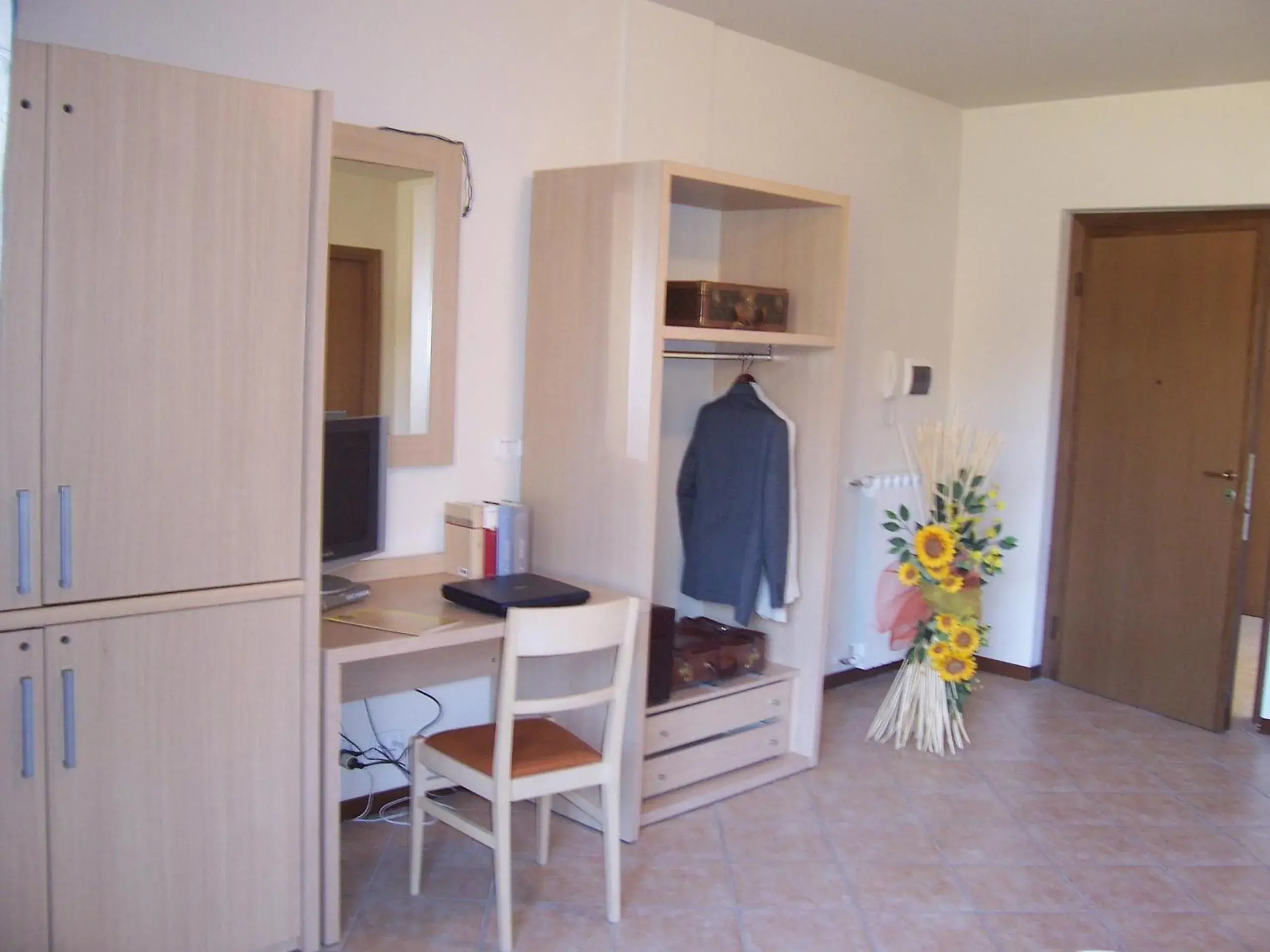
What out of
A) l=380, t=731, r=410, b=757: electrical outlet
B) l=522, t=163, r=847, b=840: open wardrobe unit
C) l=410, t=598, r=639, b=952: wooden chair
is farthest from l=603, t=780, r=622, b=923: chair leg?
l=380, t=731, r=410, b=757: electrical outlet

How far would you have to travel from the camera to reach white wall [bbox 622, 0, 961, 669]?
3.91 meters

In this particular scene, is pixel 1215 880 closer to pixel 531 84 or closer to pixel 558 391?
pixel 558 391

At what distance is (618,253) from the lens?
3.24 meters

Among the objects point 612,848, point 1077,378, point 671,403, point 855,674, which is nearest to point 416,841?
point 612,848

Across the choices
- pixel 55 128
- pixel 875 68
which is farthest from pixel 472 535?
pixel 875 68

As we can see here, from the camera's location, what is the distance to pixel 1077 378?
16.5ft

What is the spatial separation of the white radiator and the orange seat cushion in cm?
210

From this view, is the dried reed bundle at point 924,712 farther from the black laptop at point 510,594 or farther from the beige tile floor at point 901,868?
the black laptop at point 510,594

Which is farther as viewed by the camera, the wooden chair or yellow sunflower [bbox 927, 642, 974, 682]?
yellow sunflower [bbox 927, 642, 974, 682]

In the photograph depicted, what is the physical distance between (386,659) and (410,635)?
Result: 21.0 inches

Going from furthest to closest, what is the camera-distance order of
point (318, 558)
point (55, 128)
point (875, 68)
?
point (875, 68) → point (318, 558) → point (55, 128)

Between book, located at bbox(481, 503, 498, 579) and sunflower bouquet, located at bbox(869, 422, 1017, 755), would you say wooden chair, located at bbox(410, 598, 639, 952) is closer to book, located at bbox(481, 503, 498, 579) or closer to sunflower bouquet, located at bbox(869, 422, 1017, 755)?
book, located at bbox(481, 503, 498, 579)

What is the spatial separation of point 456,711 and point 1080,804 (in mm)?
2098

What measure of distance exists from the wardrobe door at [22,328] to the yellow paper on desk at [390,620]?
0.79 metres
